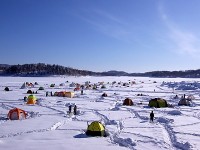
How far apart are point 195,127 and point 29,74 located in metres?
154

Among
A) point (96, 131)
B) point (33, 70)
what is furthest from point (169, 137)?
point (33, 70)

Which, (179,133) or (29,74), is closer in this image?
(179,133)

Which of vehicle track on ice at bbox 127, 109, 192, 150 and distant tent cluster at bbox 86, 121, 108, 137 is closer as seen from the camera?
vehicle track on ice at bbox 127, 109, 192, 150

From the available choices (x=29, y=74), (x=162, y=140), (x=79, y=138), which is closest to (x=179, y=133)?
(x=162, y=140)

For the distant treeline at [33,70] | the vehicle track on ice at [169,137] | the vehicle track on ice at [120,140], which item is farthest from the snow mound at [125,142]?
the distant treeline at [33,70]

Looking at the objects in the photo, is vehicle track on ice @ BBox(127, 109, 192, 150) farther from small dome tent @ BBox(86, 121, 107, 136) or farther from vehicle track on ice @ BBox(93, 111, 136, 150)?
small dome tent @ BBox(86, 121, 107, 136)

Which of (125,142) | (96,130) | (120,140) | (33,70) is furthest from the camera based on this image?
(33,70)

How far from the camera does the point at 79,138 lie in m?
18.5

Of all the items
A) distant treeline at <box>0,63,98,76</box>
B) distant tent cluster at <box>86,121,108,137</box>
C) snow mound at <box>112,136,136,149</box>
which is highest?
distant treeline at <box>0,63,98,76</box>

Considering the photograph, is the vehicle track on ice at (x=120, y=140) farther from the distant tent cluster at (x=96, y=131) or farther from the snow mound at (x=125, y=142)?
the distant tent cluster at (x=96, y=131)

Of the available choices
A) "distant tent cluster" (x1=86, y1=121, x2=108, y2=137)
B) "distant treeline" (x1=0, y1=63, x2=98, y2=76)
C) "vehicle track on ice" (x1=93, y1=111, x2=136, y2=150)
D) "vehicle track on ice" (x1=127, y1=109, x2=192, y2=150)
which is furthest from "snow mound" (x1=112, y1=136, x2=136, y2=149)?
"distant treeline" (x1=0, y1=63, x2=98, y2=76)

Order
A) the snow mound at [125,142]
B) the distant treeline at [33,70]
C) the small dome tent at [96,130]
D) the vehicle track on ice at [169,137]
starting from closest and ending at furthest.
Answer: the vehicle track on ice at [169,137]
the snow mound at [125,142]
the small dome tent at [96,130]
the distant treeline at [33,70]

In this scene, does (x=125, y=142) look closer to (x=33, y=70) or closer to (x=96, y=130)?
(x=96, y=130)

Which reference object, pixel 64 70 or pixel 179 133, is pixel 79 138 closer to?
pixel 179 133
